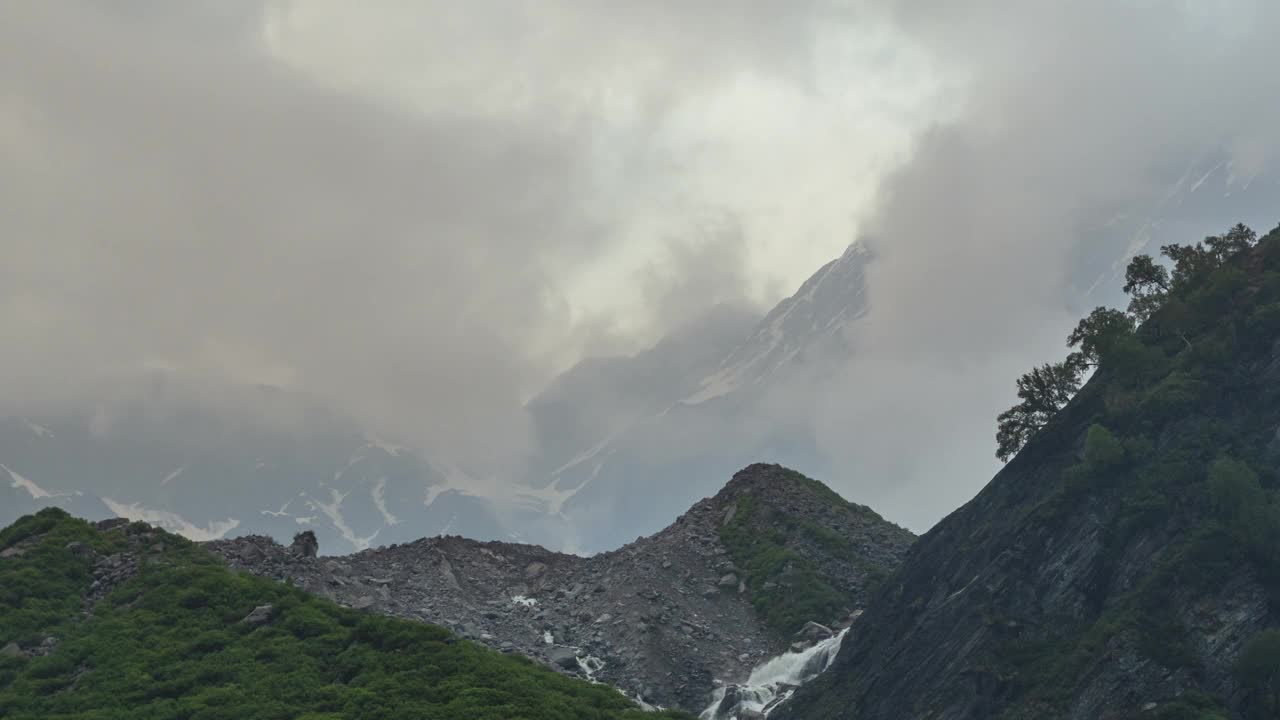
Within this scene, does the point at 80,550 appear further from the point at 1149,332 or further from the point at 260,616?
the point at 1149,332

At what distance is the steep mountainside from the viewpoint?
223 feet

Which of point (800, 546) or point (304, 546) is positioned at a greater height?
point (304, 546)

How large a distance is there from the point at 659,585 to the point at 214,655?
5771cm

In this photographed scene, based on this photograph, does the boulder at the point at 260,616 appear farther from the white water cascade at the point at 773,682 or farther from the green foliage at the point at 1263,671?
the green foliage at the point at 1263,671

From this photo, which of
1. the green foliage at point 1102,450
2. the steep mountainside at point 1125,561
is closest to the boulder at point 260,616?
the steep mountainside at point 1125,561

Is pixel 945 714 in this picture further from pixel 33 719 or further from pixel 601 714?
pixel 33 719

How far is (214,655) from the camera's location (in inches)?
3118

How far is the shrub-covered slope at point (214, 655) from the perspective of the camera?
235ft

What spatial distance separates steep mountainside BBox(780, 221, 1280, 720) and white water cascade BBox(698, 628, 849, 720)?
5.04m

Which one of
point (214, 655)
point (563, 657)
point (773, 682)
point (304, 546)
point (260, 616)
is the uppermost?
point (304, 546)

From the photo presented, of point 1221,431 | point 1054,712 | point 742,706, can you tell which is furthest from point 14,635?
point 1221,431

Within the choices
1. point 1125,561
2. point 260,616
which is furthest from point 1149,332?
point 260,616

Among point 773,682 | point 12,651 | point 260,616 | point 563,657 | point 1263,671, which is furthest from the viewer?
point 563,657

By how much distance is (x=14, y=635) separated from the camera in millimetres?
81562
